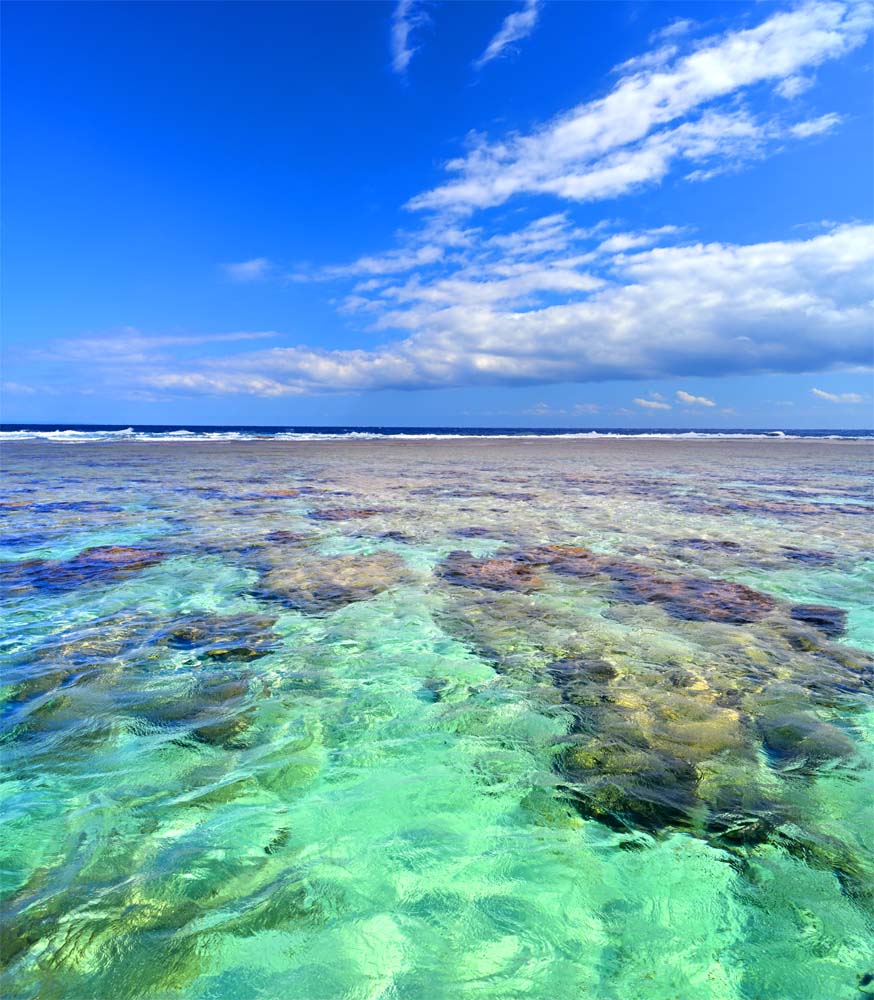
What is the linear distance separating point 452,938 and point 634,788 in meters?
1.56

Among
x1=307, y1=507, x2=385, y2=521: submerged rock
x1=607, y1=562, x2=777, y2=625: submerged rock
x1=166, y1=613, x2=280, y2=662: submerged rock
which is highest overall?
x1=166, y1=613, x2=280, y2=662: submerged rock

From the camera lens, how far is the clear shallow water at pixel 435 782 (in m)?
2.50

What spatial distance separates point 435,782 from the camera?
3758mm

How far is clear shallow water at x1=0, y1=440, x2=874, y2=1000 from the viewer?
2.50m

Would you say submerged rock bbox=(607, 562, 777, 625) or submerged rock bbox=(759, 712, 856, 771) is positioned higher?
submerged rock bbox=(759, 712, 856, 771)

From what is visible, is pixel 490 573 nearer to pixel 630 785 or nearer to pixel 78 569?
pixel 630 785

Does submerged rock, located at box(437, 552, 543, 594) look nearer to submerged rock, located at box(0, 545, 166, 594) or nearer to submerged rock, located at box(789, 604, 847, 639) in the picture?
submerged rock, located at box(789, 604, 847, 639)

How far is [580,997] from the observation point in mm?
2326

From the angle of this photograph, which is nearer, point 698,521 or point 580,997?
point 580,997

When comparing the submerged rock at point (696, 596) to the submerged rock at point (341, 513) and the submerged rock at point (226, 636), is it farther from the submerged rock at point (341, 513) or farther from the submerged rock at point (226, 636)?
the submerged rock at point (341, 513)

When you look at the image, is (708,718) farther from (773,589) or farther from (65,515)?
(65,515)

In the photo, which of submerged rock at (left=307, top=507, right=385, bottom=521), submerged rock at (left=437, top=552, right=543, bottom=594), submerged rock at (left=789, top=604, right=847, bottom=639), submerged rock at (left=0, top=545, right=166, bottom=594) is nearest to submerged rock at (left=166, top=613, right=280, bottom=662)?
submerged rock at (left=0, top=545, right=166, bottom=594)

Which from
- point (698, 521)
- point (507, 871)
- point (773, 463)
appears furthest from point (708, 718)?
point (773, 463)

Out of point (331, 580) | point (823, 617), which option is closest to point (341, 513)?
point (331, 580)
